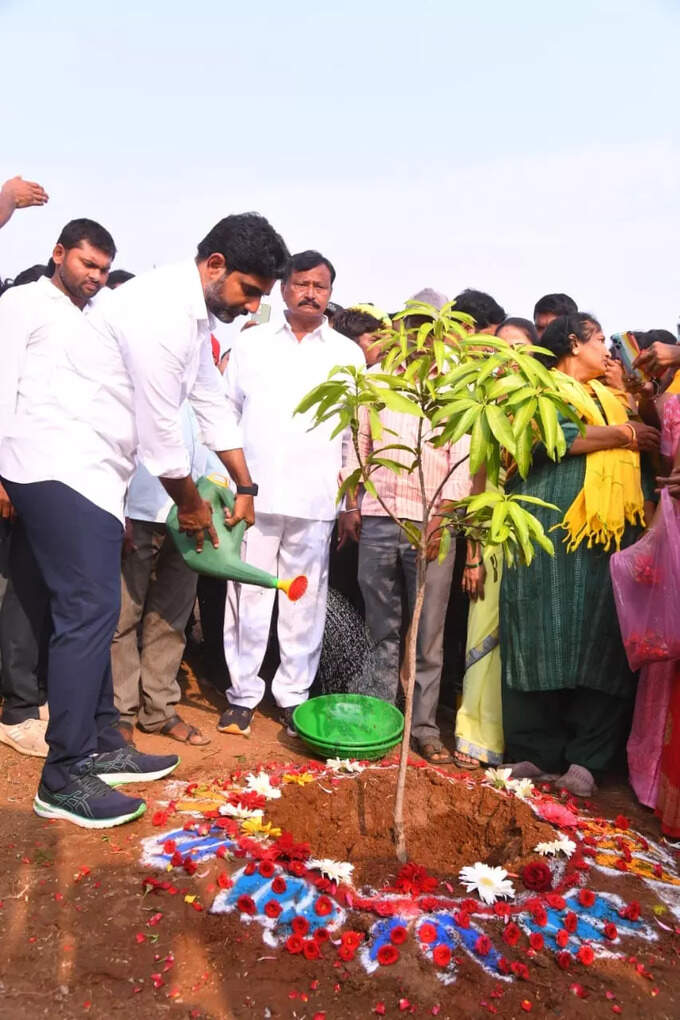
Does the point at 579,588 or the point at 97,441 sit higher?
the point at 97,441

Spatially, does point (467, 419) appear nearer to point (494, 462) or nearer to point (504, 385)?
point (504, 385)

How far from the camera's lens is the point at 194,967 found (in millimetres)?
2096

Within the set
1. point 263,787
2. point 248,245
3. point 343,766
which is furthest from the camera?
point 343,766

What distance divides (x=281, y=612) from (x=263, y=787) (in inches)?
46.6

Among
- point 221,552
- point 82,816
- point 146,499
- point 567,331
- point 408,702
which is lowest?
point 82,816

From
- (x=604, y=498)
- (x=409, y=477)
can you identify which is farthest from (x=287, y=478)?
(x=604, y=498)

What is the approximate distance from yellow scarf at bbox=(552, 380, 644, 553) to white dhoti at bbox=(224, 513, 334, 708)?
1.24m

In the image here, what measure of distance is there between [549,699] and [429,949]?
165 centimetres

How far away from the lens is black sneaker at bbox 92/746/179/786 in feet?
10.1

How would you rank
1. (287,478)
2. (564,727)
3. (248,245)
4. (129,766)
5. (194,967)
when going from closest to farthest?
1. (194,967)
2. (248,245)
3. (129,766)
4. (564,727)
5. (287,478)

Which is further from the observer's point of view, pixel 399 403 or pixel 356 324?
pixel 356 324

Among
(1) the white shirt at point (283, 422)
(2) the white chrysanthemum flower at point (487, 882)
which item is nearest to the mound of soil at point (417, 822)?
(2) the white chrysanthemum flower at point (487, 882)

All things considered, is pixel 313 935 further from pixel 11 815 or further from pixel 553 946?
pixel 11 815

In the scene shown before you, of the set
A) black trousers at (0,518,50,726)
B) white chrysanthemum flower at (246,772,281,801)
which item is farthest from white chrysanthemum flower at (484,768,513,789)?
black trousers at (0,518,50,726)
